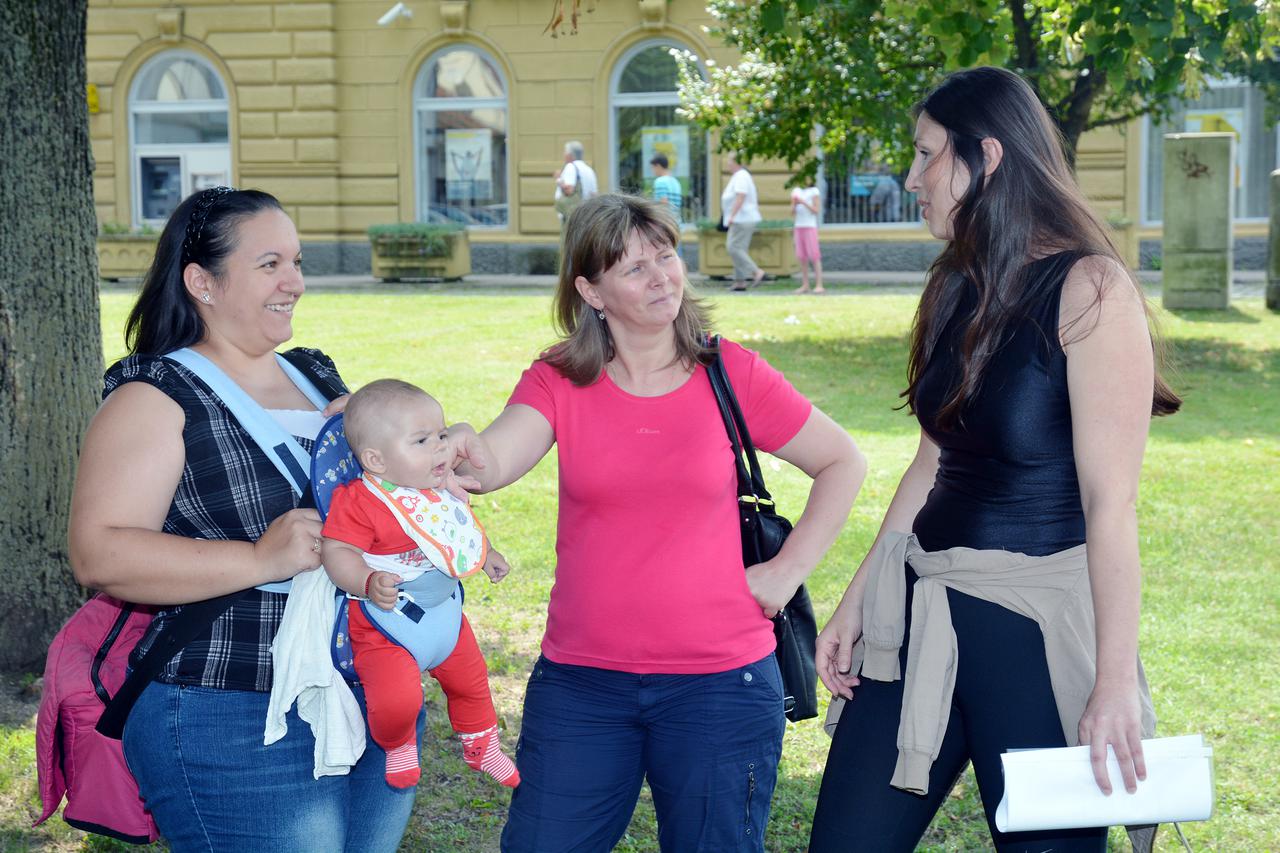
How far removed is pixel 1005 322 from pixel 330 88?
22.1 meters

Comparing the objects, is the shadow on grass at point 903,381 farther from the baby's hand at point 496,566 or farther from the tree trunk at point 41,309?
the baby's hand at point 496,566

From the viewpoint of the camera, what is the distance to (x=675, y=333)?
9.95 feet

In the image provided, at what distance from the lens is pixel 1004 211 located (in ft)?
8.87

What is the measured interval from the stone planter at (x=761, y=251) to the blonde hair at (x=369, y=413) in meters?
18.2

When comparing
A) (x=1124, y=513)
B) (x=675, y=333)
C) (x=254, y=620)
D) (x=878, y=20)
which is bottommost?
(x=254, y=620)

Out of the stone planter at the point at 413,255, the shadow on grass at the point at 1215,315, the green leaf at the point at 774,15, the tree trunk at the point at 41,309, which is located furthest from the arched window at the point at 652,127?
the tree trunk at the point at 41,309

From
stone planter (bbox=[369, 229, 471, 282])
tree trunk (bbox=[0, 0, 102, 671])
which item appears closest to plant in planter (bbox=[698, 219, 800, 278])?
stone planter (bbox=[369, 229, 471, 282])

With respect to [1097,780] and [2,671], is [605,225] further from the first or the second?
[2,671]

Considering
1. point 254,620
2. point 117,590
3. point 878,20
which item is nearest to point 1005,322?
point 254,620

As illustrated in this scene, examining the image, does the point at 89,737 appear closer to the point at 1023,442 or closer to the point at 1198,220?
the point at 1023,442

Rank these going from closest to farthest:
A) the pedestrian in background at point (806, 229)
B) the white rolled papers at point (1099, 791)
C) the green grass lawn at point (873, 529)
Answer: the white rolled papers at point (1099, 791) → the green grass lawn at point (873, 529) → the pedestrian in background at point (806, 229)

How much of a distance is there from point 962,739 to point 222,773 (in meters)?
1.46

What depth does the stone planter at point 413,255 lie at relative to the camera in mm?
21312

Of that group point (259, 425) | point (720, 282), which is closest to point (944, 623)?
point (259, 425)
